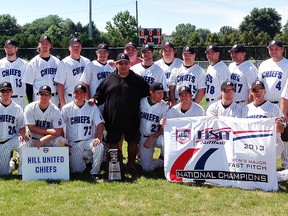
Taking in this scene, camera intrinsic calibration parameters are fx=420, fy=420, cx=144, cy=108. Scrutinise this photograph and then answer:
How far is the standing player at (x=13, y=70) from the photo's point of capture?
838 cm

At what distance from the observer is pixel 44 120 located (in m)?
7.16

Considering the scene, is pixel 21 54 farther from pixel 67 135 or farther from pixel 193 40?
pixel 67 135

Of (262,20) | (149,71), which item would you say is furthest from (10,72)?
(262,20)

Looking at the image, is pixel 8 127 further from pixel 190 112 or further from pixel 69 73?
pixel 190 112

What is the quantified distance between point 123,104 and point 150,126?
0.66 metres

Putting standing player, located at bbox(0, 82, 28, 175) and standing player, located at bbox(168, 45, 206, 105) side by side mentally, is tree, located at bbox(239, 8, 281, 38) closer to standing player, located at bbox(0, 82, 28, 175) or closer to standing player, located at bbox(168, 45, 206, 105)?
standing player, located at bbox(168, 45, 206, 105)

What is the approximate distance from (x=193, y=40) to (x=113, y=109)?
124 ft

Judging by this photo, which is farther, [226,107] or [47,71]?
[47,71]

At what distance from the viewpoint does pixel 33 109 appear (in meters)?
7.12

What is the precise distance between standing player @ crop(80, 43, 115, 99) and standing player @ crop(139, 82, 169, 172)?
0.94 metres

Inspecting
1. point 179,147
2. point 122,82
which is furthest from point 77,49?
point 179,147

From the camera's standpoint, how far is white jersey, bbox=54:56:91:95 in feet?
26.1

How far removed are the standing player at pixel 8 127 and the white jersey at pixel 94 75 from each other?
Result: 1.35 m

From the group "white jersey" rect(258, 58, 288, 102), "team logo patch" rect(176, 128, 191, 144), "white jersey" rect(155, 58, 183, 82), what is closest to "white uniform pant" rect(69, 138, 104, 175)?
"team logo patch" rect(176, 128, 191, 144)
